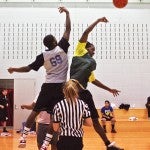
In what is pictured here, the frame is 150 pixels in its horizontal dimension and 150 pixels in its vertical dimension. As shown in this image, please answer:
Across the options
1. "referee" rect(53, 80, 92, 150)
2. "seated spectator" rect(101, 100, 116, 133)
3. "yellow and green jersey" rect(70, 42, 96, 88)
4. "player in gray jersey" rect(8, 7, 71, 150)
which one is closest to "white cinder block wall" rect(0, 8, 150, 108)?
"seated spectator" rect(101, 100, 116, 133)

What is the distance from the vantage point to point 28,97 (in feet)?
54.7

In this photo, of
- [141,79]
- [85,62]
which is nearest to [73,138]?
[85,62]

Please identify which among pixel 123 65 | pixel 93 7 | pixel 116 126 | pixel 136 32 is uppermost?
pixel 93 7

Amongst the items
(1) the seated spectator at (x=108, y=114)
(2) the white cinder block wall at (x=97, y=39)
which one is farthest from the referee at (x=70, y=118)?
(2) the white cinder block wall at (x=97, y=39)

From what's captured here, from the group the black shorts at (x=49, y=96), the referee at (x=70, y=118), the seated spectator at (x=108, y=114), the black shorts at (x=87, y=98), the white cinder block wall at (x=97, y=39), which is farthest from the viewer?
the white cinder block wall at (x=97, y=39)

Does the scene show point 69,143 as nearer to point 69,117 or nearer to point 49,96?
point 69,117

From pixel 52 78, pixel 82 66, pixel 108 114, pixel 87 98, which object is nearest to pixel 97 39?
pixel 108 114

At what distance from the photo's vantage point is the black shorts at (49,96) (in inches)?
225

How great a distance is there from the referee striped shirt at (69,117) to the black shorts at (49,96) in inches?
42.0

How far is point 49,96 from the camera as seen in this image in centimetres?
573

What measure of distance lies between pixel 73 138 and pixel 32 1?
13.4m

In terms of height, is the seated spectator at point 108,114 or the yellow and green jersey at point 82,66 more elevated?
the yellow and green jersey at point 82,66

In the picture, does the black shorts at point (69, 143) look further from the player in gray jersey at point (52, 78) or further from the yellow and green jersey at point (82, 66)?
the yellow and green jersey at point (82, 66)

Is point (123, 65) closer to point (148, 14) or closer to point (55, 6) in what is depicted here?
point (148, 14)
